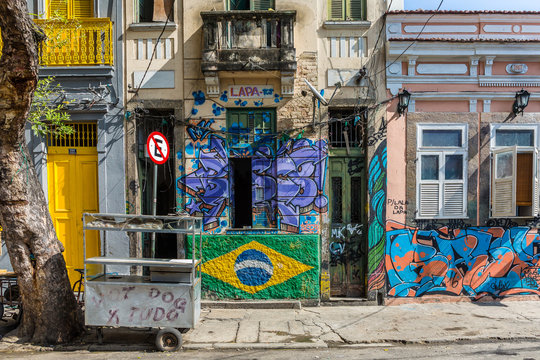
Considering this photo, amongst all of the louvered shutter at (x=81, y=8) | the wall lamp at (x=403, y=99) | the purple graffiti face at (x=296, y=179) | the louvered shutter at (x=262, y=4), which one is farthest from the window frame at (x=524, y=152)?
the louvered shutter at (x=81, y=8)

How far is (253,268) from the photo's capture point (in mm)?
9750

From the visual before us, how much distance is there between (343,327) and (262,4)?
22.8 ft

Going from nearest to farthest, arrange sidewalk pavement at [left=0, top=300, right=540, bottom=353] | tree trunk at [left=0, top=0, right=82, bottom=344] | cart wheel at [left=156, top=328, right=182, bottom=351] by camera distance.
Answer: tree trunk at [left=0, top=0, right=82, bottom=344] < cart wheel at [left=156, top=328, right=182, bottom=351] < sidewalk pavement at [left=0, top=300, right=540, bottom=353]

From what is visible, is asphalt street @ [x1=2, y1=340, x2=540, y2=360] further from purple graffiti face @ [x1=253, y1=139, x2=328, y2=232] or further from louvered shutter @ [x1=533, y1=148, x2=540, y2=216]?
louvered shutter @ [x1=533, y1=148, x2=540, y2=216]

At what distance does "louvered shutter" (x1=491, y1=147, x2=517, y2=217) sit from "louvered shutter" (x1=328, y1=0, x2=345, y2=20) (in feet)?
14.9

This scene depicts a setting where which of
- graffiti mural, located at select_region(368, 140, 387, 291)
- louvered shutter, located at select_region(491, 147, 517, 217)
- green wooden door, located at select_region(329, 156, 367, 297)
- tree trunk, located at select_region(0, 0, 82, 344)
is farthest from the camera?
green wooden door, located at select_region(329, 156, 367, 297)

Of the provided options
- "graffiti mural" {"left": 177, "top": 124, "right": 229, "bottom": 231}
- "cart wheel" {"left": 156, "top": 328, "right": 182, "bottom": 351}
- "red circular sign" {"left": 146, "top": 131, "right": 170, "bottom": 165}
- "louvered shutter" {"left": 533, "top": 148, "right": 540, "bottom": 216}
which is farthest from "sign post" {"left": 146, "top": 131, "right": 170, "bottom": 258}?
"louvered shutter" {"left": 533, "top": 148, "right": 540, "bottom": 216}

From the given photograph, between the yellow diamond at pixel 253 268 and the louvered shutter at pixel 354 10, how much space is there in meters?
5.45

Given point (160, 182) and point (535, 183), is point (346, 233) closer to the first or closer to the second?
point (535, 183)

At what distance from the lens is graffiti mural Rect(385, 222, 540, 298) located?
984cm

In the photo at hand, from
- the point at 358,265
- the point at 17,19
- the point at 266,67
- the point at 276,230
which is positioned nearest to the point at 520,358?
the point at 358,265

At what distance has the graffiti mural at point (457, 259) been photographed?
387 inches

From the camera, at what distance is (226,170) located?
32.3 feet

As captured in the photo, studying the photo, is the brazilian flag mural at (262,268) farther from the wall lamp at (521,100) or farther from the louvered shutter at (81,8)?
the louvered shutter at (81,8)
